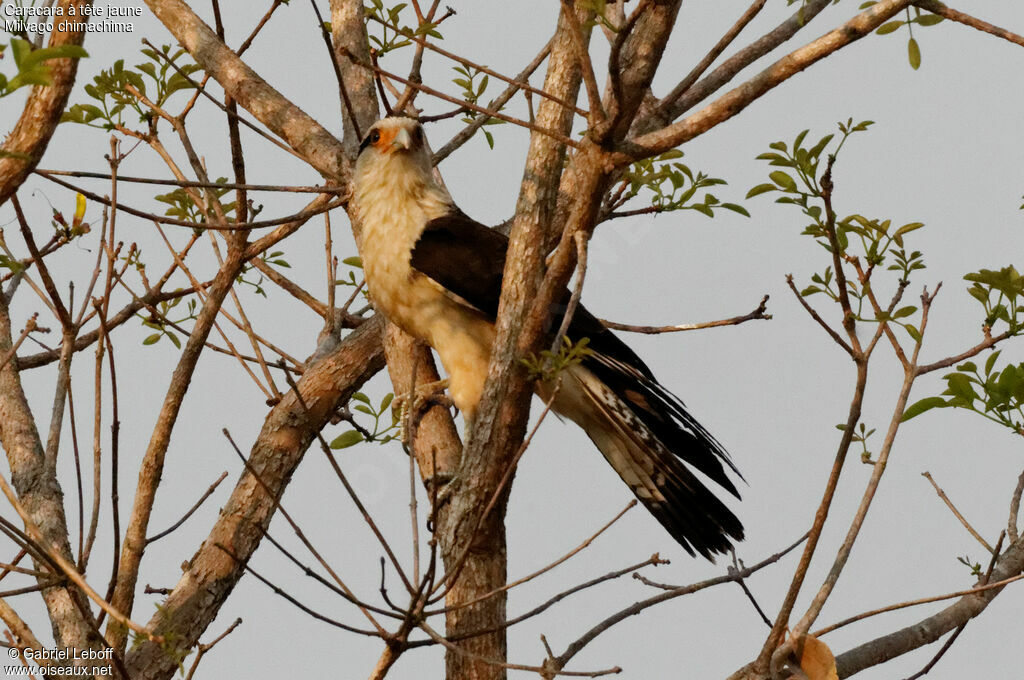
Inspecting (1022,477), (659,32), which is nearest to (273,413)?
(659,32)

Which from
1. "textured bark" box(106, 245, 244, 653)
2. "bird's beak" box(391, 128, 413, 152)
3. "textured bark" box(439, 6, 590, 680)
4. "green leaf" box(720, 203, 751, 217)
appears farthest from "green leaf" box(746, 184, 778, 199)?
→ "textured bark" box(106, 245, 244, 653)

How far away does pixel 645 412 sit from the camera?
13.0 ft

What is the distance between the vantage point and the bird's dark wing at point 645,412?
12.6ft

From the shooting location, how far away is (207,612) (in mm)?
3908

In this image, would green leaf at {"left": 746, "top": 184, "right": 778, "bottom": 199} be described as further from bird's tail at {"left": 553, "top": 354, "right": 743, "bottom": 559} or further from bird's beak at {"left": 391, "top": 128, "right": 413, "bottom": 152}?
bird's beak at {"left": 391, "top": 128, "right": 413, "bottom": 152}

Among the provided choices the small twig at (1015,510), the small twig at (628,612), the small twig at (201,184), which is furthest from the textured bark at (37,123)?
the small twig at (1015,510)

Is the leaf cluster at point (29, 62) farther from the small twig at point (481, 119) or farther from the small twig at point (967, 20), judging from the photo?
the small twig at point (481, 119)

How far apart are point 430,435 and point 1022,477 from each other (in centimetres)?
189

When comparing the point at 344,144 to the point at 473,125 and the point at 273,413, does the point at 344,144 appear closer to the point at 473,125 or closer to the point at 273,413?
the point at 473,125

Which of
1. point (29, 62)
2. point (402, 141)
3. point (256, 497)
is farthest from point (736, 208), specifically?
point (29, 62)

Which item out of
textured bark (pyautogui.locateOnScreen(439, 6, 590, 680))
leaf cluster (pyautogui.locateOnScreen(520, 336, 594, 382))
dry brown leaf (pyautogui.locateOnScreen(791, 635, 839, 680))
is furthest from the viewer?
textured bark (pyautogui.locateOnScreen(439, 6, 590, 680))

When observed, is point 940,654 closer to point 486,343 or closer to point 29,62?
point 486,343

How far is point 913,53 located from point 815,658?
4.81ft

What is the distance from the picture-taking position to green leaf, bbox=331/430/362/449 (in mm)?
3908
